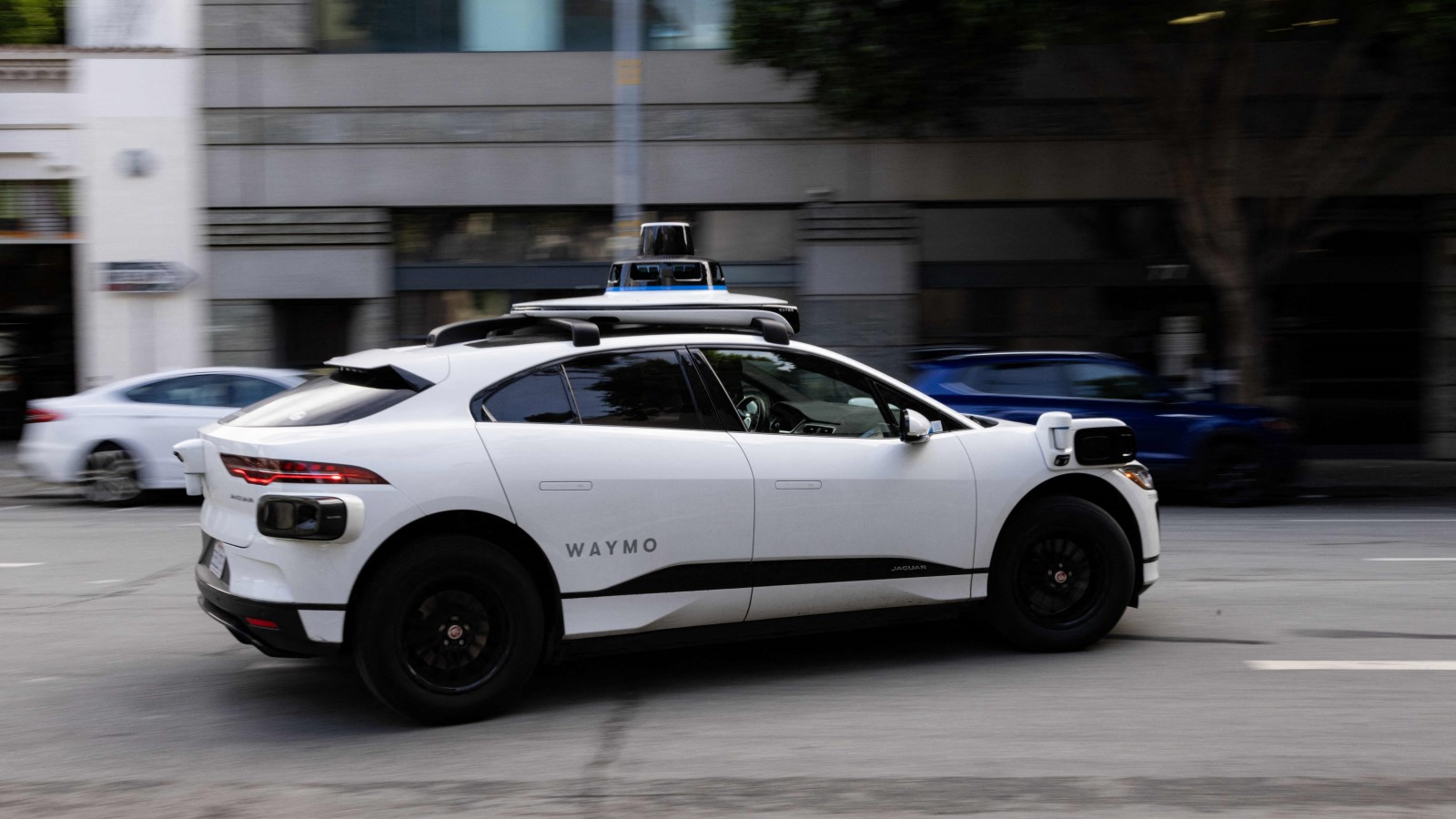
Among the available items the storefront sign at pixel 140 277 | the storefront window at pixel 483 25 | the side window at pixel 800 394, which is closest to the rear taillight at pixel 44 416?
the storefront sign at pixel 140 277

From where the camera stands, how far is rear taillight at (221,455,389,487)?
15.9 feet

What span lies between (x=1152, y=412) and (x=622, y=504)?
8947 mm

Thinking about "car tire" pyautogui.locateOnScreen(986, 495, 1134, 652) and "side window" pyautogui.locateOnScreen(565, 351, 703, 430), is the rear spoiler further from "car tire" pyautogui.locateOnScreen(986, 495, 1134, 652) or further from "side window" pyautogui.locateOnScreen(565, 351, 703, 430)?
"car tire" pyautogui.locateOnScreen(986, 495, 1134, 652)

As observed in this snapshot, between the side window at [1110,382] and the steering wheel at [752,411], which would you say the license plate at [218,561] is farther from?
the side window at [1110,382]

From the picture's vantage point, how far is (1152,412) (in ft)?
42.2

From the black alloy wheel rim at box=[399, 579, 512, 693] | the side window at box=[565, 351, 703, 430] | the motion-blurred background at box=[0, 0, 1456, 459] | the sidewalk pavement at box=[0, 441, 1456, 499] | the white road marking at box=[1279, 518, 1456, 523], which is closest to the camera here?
the black alloy wheel rim at box=[399, 579, 512, 693]

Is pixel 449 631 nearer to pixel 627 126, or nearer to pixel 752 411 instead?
pixel 752 411

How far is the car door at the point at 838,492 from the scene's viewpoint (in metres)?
5.45

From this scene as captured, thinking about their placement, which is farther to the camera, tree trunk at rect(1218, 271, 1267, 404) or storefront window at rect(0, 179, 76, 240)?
storefront window at rect(0, 179, 76, 240)

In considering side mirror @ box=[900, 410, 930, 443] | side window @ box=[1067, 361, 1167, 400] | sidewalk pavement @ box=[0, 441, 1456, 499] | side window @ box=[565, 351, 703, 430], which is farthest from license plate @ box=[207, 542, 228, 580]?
sidewalk pavement @ box=[0, 441, 1456, 499]

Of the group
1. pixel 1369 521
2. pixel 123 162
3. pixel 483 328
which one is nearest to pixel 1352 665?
pixel 483 328

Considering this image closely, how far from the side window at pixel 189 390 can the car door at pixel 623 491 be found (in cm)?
917

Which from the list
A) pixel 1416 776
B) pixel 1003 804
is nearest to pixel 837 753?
pixel 1003 804

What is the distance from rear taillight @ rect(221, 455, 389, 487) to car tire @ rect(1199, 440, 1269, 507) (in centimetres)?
993
